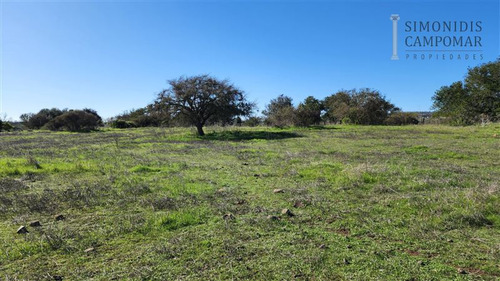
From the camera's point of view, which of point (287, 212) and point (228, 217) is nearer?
point (228, 217)

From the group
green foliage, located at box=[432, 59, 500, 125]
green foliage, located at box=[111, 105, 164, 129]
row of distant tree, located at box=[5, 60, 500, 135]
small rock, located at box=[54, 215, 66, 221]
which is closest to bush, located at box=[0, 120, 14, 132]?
row of distant tree, located at box=[5, 60, 500, 135]

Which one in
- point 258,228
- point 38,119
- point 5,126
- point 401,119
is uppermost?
point 38,119

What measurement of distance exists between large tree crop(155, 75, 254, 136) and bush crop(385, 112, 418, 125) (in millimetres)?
27667

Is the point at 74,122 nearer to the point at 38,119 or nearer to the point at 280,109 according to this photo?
the point at 38,119

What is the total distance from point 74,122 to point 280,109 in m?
29.8

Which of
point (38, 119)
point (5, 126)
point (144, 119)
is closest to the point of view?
point (5, 126)

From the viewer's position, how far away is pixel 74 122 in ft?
129

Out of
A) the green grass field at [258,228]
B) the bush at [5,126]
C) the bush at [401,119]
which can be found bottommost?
the green grass field at [258,228]

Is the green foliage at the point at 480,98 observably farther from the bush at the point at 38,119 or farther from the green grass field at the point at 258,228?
the bush at the point at 38,119

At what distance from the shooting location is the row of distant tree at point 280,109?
2459 centimetres

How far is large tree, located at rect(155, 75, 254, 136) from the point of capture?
79.0 feet

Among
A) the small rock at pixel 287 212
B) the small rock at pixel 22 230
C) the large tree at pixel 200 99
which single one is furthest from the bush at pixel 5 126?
the small rock at pixel 287 212

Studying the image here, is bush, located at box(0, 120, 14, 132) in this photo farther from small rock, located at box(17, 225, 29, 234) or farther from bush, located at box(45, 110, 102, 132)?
small rock, located at box(17, 225, 29, 234)

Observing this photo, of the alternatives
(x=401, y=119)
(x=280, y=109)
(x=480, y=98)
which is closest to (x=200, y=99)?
(x=280, y=109)
